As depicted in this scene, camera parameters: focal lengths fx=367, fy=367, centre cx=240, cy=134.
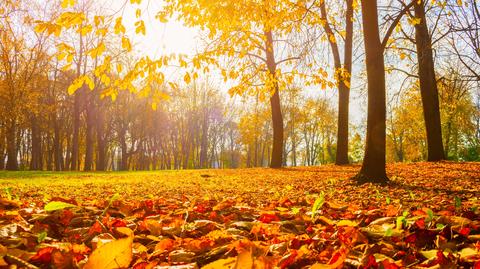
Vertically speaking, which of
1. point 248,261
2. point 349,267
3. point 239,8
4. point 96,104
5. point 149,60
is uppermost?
point 96,104

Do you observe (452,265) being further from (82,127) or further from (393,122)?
(393,122)

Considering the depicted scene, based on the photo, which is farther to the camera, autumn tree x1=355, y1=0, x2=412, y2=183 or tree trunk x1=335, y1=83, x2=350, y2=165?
tree trunk x1=335, y1=83, x2=350, y2=165

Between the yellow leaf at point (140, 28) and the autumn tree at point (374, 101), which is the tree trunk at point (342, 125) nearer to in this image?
the autumn tree at point (374, 101)

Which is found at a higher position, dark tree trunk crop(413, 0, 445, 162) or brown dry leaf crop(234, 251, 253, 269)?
dark tree trunk crop(413, 0, 445, 162)

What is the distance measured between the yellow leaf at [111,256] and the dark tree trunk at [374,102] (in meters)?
6.54

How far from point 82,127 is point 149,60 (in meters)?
40.5

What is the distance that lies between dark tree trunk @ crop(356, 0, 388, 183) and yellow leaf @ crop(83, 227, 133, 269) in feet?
21.5

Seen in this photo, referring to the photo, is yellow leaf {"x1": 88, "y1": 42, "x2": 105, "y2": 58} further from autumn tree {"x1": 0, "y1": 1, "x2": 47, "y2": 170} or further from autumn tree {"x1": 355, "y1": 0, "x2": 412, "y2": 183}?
autumn tree {"x1": 0, "y1": 1, "x2": 47, "y2": 170}

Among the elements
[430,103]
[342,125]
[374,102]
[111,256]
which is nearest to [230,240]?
[111,256]

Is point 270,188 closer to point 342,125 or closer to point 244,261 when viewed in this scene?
point 244,261

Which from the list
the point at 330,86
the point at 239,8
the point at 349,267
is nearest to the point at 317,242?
the point at 349,267

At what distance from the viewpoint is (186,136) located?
2014 inches

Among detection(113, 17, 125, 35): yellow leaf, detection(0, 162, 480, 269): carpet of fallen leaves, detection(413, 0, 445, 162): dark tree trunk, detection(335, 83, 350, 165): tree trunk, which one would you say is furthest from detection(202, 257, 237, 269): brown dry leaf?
detection(335, 83, 350, 165): tree trunk

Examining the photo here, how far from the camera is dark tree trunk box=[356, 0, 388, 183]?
7.34 metres
